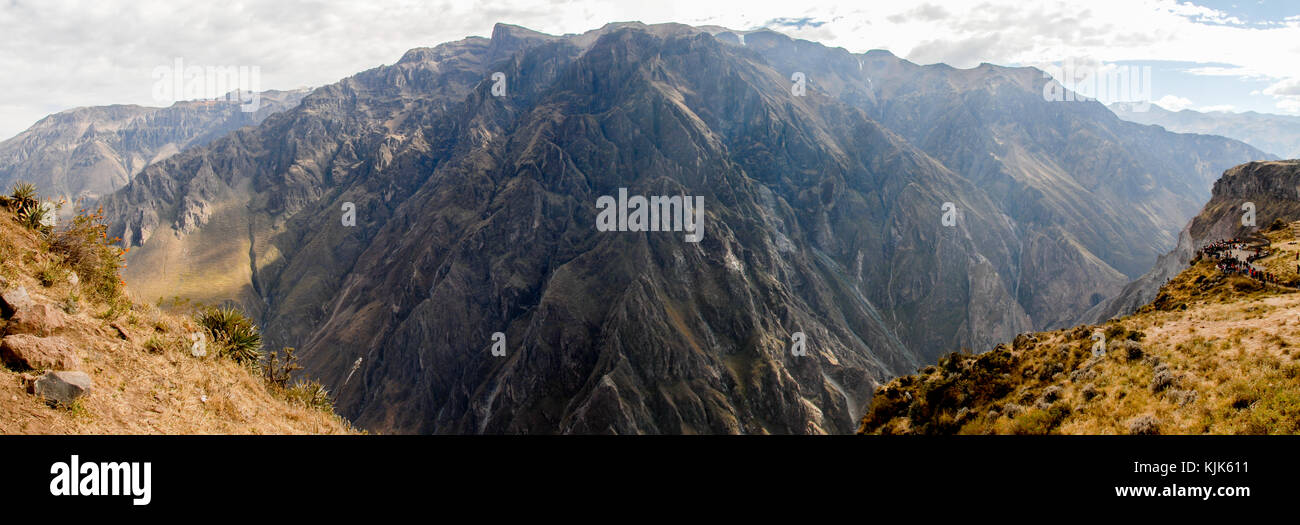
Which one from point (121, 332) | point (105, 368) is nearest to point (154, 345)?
point (121, 332)

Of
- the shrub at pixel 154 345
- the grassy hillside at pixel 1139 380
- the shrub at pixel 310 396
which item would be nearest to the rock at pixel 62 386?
the shrub at pixel 154 345

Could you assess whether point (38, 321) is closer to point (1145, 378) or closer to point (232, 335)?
point (232, 335)

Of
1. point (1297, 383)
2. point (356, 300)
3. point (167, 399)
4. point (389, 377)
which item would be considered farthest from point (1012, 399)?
point (356, 300)

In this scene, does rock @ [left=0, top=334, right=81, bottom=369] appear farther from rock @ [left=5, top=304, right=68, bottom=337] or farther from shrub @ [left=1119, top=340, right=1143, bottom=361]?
shrub @ [left=1119, top=340, right=1143, bottom=361]

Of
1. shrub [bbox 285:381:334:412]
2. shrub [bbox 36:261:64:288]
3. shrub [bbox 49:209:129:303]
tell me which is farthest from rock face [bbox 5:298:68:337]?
shrub [bbox 285:381:334:412]

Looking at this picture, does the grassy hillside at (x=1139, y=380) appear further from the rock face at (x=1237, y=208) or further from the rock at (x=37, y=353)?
the rock face at (x=1237, y=208)
